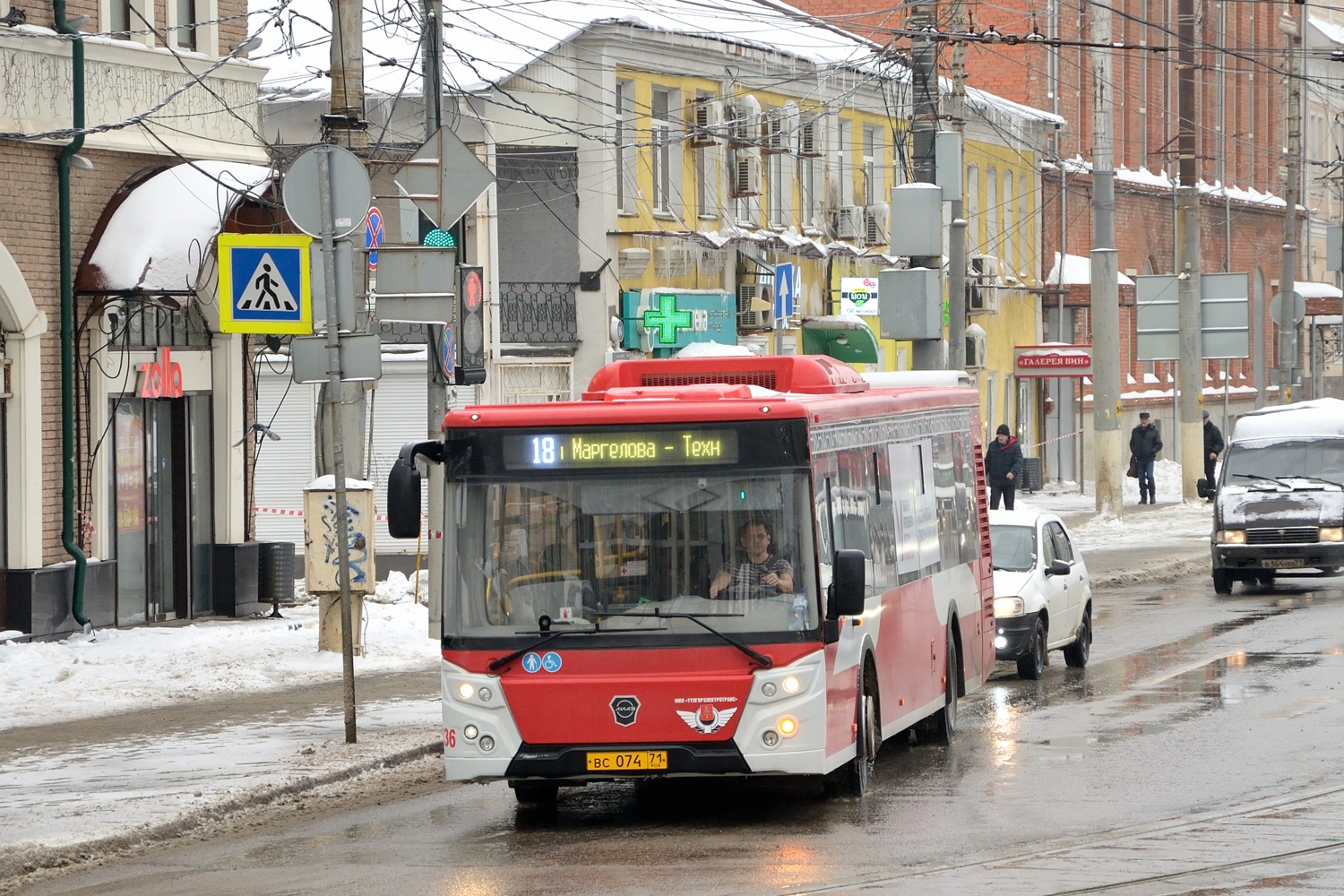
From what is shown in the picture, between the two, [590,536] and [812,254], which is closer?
[590,536]

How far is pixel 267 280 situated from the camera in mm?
15008

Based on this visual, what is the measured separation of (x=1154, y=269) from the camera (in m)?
61.3

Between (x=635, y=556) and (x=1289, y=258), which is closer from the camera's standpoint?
(x=635, y=556)

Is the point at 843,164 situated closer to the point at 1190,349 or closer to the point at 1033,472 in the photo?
the point at 1190,349

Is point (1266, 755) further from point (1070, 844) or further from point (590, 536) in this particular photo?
point (590, 536)

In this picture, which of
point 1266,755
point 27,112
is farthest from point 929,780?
point 27,112

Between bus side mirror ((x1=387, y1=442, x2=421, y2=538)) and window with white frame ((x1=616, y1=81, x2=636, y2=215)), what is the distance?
75.7 ft

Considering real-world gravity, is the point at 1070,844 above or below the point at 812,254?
below

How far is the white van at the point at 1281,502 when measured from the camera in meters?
27.7

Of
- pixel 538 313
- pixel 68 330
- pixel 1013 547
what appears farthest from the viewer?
pixel 538 313

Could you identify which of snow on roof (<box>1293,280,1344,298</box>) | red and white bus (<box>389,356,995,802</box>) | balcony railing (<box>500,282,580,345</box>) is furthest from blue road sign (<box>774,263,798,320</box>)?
snow on roof (<box>1293,280,1344,298</box>)

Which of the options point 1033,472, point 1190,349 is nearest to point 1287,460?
point 1190,349

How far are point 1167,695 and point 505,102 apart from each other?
61.0ft

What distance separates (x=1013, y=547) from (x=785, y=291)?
780 cm
